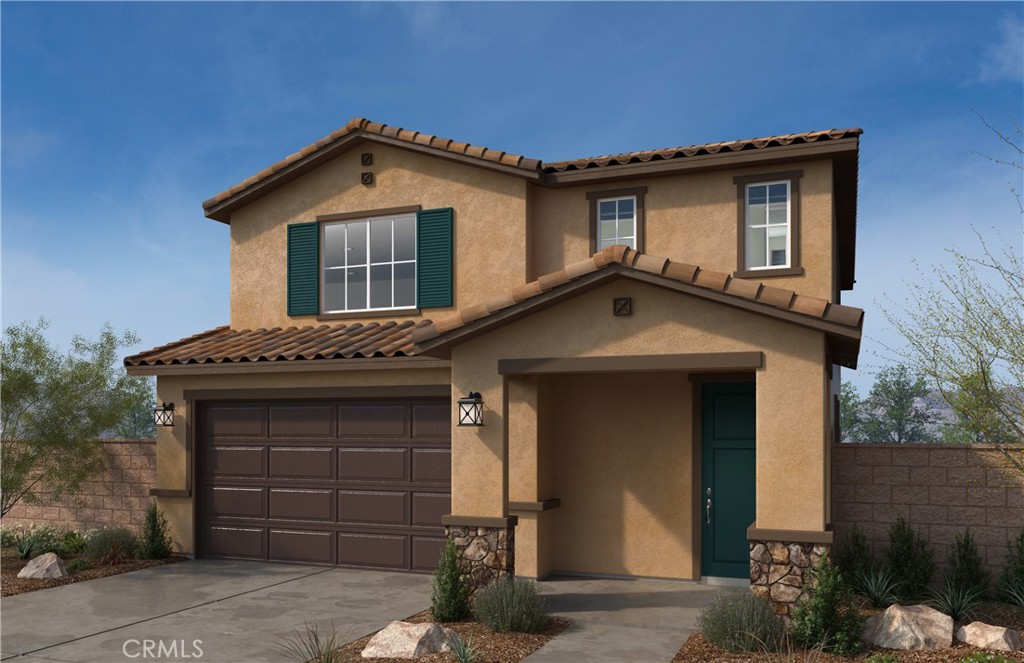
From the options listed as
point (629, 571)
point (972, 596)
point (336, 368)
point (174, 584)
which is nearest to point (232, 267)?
point (336, 368)

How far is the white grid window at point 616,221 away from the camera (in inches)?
539

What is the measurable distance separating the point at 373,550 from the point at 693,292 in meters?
6.55

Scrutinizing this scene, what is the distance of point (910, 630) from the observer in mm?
9047

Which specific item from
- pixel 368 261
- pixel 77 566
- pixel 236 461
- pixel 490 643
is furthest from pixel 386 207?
pixel 490 643

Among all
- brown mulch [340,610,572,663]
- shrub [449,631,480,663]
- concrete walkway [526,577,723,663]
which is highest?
shrub [449,631,480,663]

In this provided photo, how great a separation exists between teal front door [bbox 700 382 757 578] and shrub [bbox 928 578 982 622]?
2417mm

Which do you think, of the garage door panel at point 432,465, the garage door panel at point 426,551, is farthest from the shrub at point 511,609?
the garage door panel at point 432,465

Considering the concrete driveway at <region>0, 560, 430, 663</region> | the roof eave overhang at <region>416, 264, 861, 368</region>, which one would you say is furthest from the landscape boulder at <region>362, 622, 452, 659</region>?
the roof eave overhang at <region>416, 264, 861, 368</region>

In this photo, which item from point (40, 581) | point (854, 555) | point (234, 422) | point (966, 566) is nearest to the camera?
point (966, 566)

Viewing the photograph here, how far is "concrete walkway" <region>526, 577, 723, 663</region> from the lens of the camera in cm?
892

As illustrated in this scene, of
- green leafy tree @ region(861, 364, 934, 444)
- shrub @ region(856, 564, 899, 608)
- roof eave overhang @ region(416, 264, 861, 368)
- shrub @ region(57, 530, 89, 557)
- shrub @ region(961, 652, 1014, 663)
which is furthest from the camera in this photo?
green leafy tree @ region(861, 364, 934, 444)

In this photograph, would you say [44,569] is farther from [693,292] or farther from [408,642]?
[693,292]

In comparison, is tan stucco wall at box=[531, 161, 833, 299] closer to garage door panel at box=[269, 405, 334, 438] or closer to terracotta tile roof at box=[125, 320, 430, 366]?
terracotta tile roof at box=[125, 320, 430, 366]

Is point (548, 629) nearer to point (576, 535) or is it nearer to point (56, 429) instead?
point (576, 535)
